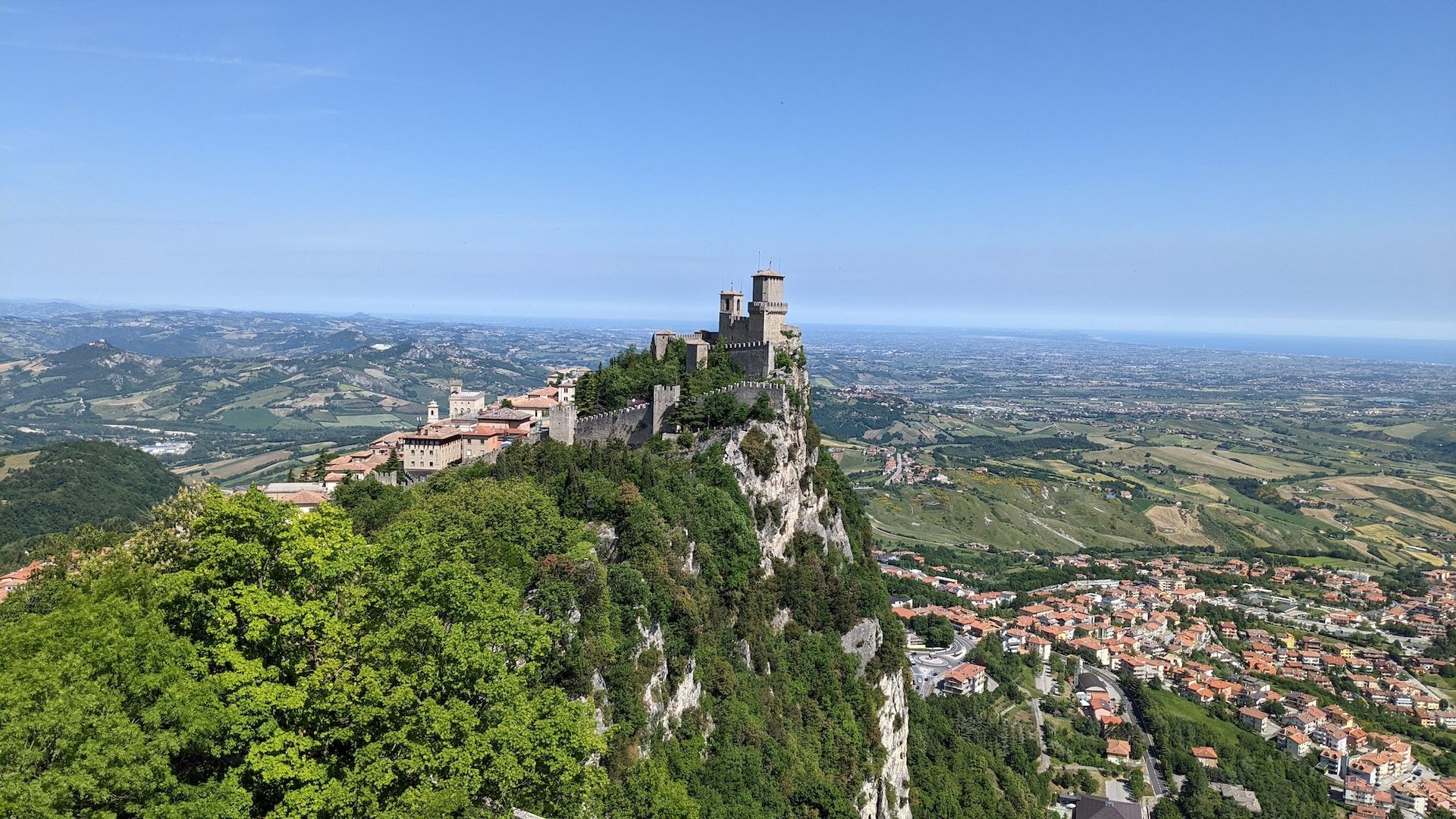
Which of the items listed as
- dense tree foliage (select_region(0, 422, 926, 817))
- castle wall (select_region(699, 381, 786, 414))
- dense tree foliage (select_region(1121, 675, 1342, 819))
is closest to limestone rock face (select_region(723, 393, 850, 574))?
castle wall (select_region(699, 381, 786, 414))


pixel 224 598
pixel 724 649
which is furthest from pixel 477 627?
pixel 724 649

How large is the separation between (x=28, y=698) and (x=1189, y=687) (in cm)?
9119

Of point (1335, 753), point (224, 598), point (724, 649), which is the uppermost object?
point (224, 598)

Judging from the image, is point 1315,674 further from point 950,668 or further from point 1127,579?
point 950,668

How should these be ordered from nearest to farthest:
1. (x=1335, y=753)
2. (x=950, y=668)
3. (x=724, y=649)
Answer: (x=724, y=649), (x=1335, y=753), (x=950, y=668)

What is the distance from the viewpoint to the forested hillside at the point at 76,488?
91375mm

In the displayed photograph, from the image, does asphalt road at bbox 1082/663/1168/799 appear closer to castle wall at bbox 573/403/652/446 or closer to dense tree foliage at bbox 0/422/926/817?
dense tree foliage at bbox 0/422/926/817

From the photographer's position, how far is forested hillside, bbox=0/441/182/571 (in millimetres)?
91375

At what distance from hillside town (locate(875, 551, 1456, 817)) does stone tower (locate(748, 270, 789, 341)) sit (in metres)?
34.7

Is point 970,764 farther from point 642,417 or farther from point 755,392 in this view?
point 642,417

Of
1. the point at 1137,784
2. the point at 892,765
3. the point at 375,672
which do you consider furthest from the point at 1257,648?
the point at 375,672

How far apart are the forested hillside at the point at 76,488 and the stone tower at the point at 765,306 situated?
7035 cm

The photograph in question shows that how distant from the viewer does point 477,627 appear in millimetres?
17406

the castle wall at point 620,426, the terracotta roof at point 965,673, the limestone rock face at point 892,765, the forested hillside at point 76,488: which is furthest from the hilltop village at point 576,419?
the forested hillside at point 76,488
